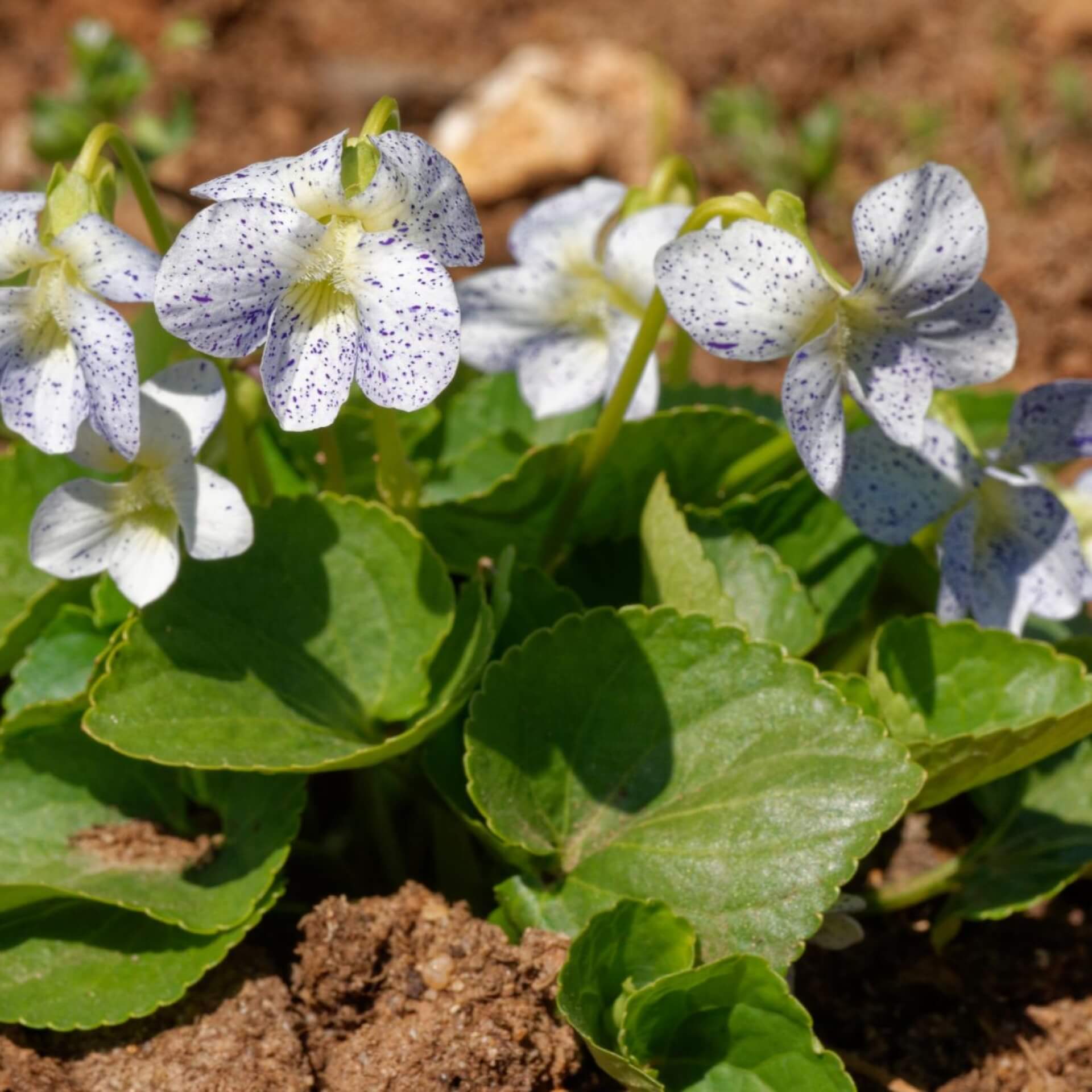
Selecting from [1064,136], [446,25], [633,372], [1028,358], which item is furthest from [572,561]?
[446,25]

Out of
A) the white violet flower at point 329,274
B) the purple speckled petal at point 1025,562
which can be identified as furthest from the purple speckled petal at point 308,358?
the purple speckled petal at point 1025,562

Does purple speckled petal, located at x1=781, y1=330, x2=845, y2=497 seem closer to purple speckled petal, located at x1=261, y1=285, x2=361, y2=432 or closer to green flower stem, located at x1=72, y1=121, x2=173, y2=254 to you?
purple speckled petal, located at x1=261, y1=285, x2=361, y2=432

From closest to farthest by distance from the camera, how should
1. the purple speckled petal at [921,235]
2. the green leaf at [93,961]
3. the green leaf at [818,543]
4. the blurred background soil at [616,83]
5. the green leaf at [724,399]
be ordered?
the purple speckled petal at [921,235]
the green leaf at [93,961]
the green leaf at [818,543]
the green leaf at [724,399]
the blurred background soil at [616,83]

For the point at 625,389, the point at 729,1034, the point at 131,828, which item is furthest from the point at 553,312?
the point at 729,1034

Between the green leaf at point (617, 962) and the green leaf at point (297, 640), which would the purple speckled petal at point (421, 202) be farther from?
the green leaf at point (617, 962)

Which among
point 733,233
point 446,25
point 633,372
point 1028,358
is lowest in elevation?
point 1028,358

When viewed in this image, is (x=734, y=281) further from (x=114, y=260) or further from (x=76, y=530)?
(x=76, y=530)

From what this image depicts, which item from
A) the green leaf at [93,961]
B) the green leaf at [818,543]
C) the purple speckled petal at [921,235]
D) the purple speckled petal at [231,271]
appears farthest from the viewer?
the green leaf at [818,543]

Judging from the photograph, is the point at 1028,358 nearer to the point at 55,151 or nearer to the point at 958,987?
the point at 958,987
